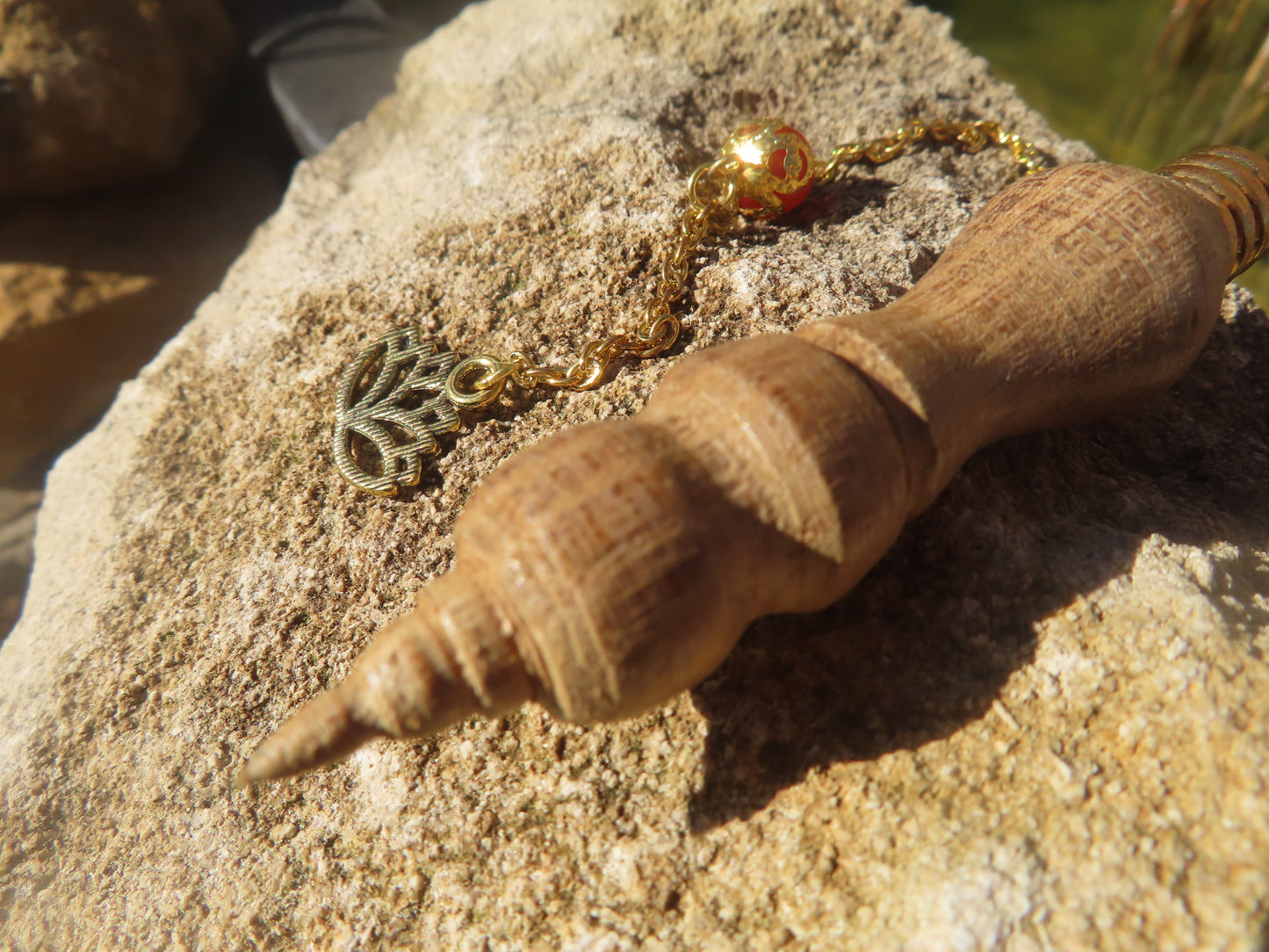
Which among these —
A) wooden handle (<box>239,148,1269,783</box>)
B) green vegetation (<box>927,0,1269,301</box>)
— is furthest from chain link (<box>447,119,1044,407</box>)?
green vegetation (<box>927,0,1269,301</box>)

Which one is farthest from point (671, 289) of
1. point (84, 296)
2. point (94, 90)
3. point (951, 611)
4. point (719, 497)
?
point (94, 90)

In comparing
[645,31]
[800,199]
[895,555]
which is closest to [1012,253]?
[895,555]

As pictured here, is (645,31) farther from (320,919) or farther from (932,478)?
(320,919)

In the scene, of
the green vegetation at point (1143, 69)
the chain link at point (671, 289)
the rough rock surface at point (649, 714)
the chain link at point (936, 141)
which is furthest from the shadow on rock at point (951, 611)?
the green vegetation at point (1143, 69)

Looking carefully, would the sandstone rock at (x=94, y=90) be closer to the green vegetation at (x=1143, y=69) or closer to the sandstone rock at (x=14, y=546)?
the sandstone rock at (x=14, y=546)

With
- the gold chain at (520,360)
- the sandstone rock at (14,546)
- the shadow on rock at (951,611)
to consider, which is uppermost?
the gold chain at (520,360)

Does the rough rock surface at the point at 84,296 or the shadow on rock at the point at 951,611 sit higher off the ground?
the shadow on rock at the point at 951,611

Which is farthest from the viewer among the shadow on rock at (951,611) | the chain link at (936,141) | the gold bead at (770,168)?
the chain link at (936,141)
